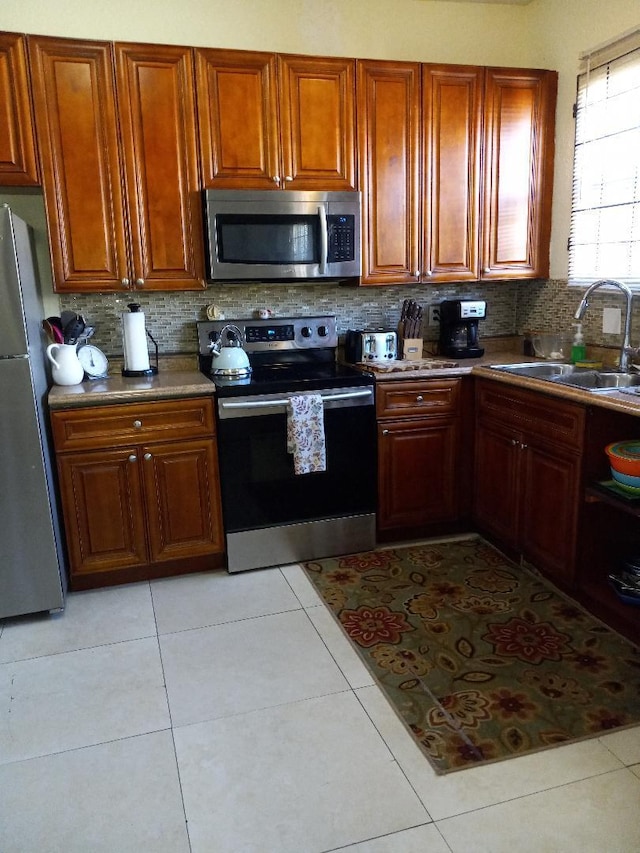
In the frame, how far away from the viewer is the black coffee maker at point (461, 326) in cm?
346

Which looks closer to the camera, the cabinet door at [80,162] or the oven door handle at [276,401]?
the cabinet door at [80,162]

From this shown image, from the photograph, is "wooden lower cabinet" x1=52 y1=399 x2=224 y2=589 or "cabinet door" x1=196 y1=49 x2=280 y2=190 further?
"cabinet door" x1=196 y1=49 x2=280 y2=190

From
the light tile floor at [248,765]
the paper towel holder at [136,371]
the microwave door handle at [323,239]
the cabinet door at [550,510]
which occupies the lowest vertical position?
the light tile floor at [248,765]

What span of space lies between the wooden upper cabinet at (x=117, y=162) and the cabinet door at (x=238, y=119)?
68mm

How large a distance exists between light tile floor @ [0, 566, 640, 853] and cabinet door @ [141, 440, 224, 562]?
0.49 meters

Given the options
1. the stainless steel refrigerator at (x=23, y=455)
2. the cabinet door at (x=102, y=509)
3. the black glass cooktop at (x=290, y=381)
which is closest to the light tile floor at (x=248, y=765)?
the stainless steel refrigerator at (x=23, y=455)

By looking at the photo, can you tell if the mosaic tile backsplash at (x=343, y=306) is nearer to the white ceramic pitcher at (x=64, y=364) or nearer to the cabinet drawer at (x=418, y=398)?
the white ceramic pitcher at (x=64, y=364)

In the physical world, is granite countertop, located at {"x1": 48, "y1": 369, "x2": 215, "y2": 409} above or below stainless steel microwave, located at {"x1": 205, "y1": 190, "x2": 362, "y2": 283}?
below

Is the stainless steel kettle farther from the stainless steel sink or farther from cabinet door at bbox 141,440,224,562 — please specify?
the stainless steel sink

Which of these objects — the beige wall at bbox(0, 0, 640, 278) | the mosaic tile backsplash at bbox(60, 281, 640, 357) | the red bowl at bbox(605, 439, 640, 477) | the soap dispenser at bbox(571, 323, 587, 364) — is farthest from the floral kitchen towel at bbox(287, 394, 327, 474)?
the beige wall at bbox(0, 0, 640, 278)

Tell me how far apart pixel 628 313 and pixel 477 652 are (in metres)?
1.58

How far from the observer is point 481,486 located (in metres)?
3.24

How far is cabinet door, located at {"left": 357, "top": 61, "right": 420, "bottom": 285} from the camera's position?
3072 millimetres

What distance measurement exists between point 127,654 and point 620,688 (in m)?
1.73
